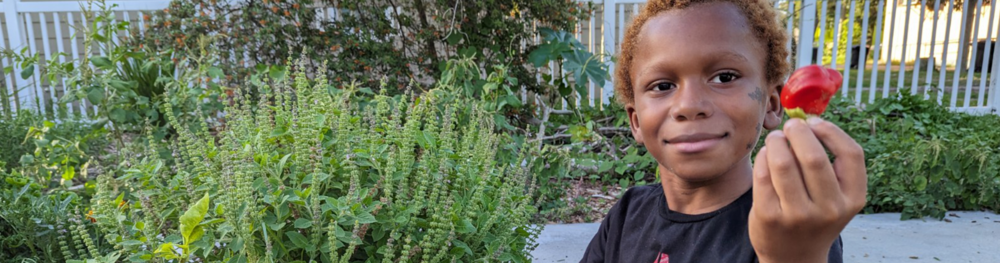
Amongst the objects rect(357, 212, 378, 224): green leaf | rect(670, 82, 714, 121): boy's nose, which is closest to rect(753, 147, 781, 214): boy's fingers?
rect(670, 82, 714, 121): boy's nose

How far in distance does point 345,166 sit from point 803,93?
0.93m

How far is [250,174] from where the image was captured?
119 cm

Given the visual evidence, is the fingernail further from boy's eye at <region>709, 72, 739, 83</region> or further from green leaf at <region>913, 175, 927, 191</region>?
green leaf at <region>913, 175, 927, 191</region>

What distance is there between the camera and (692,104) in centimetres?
96

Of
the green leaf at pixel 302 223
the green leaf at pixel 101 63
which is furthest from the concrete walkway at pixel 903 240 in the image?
the green leaf at pixel 101 63

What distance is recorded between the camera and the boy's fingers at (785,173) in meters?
0.61

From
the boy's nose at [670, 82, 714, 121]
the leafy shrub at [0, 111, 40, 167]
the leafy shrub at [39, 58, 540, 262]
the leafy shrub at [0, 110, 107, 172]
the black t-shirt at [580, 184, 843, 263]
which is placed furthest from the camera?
the leafy shrub at [0, 111, 40, 167]

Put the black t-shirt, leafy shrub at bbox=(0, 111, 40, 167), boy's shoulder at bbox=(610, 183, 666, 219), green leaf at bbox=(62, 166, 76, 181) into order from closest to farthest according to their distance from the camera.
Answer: the black t-shirt
boy's shoulder at bbox=(610, 183, 666, 219)
green leaf at bbox=(62, 166, 76, 181)
leafy shrub at bbox=(0, 111, 40, 167)

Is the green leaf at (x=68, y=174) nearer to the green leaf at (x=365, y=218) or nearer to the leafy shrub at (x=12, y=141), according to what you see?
the leafy shrub at (x=12, y=141)

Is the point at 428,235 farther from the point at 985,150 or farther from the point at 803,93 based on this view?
the point at 985,150

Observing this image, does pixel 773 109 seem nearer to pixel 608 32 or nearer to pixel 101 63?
pixel 101 63

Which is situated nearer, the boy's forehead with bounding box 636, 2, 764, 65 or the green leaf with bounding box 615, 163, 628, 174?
the boy's forehead with bounding box 636, 2, 764, 65

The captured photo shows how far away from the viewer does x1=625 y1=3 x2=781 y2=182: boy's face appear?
3.16ft

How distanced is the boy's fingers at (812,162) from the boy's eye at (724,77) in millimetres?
347
